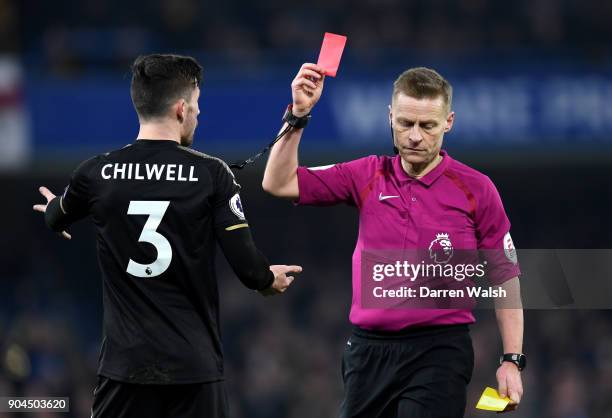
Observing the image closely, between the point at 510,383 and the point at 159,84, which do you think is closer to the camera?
the point at 159,84

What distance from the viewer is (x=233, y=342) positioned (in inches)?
520

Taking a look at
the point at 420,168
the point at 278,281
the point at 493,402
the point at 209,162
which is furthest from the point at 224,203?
the point at 493,402

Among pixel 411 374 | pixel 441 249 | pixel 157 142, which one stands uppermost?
pixel 157 142

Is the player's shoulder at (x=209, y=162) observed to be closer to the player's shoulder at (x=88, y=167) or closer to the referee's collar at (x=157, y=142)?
the referee's collar at (x=157, y=142)

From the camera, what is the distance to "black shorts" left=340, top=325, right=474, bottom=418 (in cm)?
452

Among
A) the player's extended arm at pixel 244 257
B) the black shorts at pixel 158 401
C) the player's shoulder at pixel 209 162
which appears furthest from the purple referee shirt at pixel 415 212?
the black shorts at pixel 158 401

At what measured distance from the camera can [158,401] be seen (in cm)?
412

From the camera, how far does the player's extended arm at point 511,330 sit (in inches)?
181

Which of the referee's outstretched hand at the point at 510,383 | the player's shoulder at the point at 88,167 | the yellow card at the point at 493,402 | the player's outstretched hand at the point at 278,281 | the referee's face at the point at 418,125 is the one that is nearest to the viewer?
the player's shoulder at the point at 88,167

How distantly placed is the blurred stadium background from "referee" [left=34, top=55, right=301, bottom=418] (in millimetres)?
6546

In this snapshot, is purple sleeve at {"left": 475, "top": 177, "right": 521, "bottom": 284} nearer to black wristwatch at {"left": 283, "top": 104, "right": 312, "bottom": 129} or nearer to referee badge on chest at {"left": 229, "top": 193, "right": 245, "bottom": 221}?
black wristwatch at {"left": 283, "top": 104, "right": 312, "bottom": 129}

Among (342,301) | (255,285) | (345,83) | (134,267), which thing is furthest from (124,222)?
(342,301)

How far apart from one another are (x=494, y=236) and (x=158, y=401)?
1.59m

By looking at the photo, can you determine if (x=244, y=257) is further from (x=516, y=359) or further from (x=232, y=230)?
(x=516, y=359)
